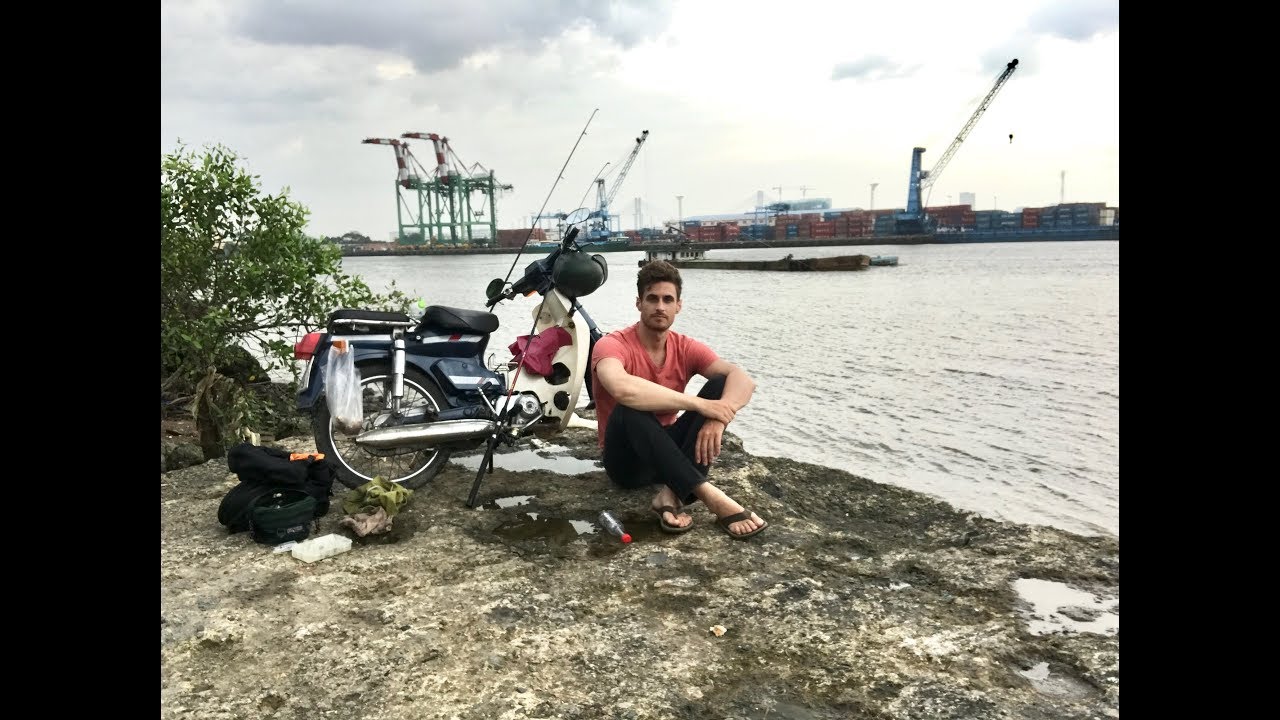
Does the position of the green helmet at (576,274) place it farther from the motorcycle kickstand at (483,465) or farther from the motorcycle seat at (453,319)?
the motorcycle kickstand at (483,465)

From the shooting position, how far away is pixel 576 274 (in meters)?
4.18

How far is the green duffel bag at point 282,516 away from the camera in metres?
3.15

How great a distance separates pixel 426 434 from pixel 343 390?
1.45 feet

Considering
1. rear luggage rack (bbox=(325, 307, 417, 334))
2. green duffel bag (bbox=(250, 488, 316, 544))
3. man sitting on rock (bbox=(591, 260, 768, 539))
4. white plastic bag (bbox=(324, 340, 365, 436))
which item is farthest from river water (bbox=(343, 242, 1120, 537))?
green duffel bag (bbox=(250, 488, 316, 544))

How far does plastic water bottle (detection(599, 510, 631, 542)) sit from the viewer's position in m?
3.27

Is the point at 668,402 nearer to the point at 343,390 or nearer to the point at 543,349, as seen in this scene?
the point at 543,349

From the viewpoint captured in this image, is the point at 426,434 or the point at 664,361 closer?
the point at 664,361

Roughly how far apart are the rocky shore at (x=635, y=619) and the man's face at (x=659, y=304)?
0.94 meters

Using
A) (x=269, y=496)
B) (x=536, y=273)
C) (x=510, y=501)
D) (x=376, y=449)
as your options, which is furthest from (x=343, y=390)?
(x=536, y=273)

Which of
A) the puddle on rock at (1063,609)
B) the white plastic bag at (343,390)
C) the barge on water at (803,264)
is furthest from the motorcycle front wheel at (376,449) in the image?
the barge on water at (803,264)
